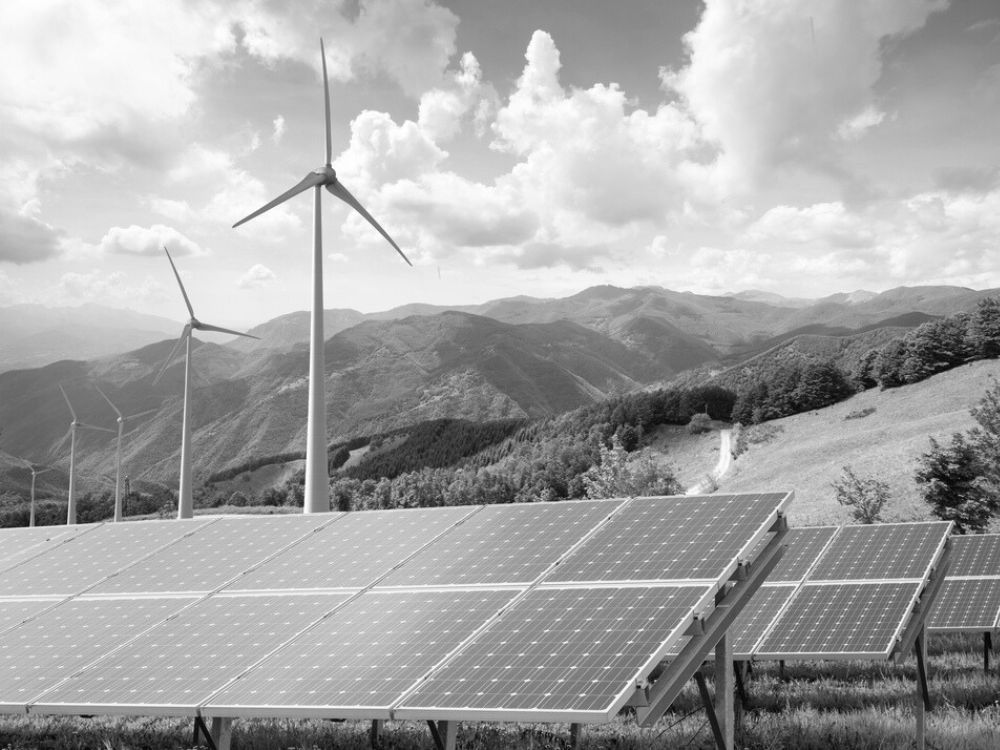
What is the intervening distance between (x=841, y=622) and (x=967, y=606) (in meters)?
6.61

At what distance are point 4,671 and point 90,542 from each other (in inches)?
298

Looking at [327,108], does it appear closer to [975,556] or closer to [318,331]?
[318,331]

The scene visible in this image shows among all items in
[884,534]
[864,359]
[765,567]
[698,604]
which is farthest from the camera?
[864,359]

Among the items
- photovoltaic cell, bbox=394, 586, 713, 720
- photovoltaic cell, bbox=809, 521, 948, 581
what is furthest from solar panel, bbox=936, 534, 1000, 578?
photovoltaic cell, bbox=394, 586, 713, 720

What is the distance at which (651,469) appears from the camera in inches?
Answer: 3807

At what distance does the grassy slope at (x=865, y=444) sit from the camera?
3841 inches

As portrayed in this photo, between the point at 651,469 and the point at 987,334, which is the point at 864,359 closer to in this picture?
the point at 987,334

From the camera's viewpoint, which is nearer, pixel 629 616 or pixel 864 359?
pixel 629 616

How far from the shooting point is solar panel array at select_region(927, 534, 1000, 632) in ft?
80.8

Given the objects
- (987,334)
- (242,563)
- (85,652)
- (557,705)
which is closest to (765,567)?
(557,705)

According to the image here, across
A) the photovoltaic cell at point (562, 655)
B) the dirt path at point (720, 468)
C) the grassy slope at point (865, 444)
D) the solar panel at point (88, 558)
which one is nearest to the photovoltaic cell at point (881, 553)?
the photovoltaic cell at point (562, 655)

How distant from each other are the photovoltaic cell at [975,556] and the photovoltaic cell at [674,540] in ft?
53.7

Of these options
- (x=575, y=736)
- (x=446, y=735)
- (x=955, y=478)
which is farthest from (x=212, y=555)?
(x=955, y=478)

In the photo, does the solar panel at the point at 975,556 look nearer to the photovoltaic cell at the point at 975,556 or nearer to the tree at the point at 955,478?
the photovoltaic cell at the point at 975,556
